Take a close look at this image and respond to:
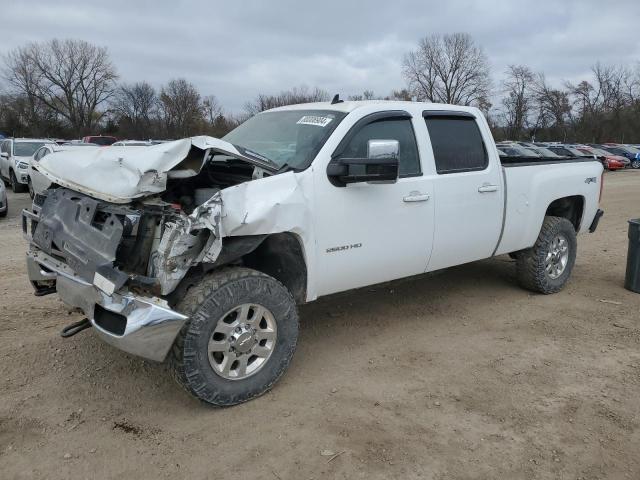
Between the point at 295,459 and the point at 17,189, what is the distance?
53.8 ft

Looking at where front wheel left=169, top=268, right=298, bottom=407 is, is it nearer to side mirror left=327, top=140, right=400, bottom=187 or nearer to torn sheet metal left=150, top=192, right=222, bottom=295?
torn sheet metal left=150, top=192, right=222, bottom=295

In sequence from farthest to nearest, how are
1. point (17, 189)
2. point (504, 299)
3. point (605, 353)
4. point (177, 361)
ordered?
point (17, 189), point (504, 299), point (605, 353), point (177, 361)

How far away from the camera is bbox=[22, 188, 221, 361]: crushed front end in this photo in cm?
309

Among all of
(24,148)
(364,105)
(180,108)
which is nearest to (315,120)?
(364,105)

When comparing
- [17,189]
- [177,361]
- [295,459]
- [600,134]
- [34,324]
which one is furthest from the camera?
[600,134]

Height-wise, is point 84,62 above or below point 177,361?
above

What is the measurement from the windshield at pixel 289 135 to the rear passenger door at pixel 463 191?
1015 millimetres

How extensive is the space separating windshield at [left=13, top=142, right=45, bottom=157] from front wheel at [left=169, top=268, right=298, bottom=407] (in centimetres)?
1593

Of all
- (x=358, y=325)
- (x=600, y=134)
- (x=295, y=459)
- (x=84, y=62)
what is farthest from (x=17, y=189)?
(x=600, y=134)

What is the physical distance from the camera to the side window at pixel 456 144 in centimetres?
469

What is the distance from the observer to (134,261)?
335 centimetres

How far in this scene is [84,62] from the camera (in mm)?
68875

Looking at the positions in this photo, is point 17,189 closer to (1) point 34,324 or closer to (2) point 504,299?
(1) point 34,324

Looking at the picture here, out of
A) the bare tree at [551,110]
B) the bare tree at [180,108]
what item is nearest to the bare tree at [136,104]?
the bare tree at [180,108]
